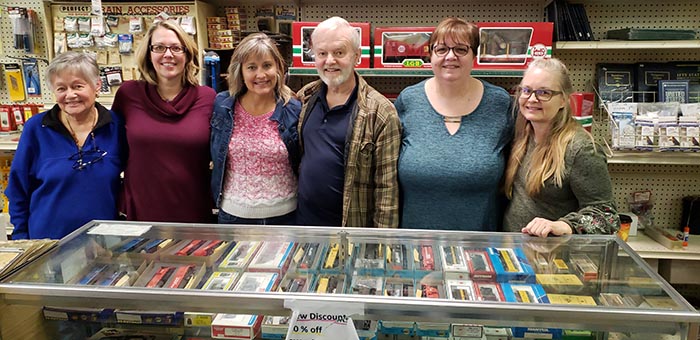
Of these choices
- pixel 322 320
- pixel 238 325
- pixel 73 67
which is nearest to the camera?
pixel 322 320

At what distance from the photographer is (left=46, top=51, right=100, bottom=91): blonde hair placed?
1913 mm

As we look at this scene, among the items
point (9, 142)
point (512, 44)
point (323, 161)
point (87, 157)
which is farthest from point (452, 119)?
point (9, 142)

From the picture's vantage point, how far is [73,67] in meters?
1.92

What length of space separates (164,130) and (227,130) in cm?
28

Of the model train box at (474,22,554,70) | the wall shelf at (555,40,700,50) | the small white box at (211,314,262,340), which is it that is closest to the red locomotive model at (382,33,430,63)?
the model train box at (474,22,554,70)

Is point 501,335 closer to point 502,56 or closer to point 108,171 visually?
point 108,171

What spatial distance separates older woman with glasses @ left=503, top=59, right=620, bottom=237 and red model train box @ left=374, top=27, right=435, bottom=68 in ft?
3.70

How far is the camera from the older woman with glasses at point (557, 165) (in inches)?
64.1

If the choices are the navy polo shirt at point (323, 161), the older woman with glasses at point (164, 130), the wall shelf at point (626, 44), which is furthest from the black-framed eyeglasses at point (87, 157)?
the wall shelf at point (626, 44)

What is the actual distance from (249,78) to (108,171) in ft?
2.40

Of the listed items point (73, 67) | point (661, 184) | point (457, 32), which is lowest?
point (661, 184)

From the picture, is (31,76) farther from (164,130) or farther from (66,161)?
(164,130)

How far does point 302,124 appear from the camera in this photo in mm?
2045

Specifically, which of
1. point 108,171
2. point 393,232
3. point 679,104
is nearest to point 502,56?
point 679,104
